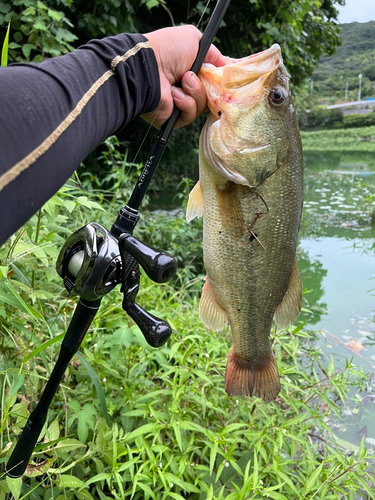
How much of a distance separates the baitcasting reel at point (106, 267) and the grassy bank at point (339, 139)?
26.1 meters

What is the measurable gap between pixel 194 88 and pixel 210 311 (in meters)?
0.85

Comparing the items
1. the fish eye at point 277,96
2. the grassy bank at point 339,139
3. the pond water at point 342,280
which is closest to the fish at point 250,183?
the fish eye at point 277,96

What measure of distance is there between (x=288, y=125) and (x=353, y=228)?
623 cm

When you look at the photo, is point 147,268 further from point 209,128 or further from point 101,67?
point 209,128

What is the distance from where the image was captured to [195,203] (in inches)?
60.1

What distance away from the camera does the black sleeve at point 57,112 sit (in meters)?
0.69

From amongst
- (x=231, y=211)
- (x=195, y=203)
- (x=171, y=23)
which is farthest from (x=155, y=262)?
(x=171, y=23)

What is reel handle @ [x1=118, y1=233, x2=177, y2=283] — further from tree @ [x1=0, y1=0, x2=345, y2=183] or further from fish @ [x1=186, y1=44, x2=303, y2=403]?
tree @ [x1=0, y1=0, x2=345, y2=183]

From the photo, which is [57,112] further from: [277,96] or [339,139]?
[339,139]

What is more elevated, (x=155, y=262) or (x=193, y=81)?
(x=193, y=81)

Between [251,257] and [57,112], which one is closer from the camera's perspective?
[57,112]

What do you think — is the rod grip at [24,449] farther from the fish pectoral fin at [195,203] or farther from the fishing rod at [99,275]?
the fish pectoral fin at [195,203]

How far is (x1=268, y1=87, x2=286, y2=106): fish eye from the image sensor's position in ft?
4.42

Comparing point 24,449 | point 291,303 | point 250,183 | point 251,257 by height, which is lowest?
point 24,449
